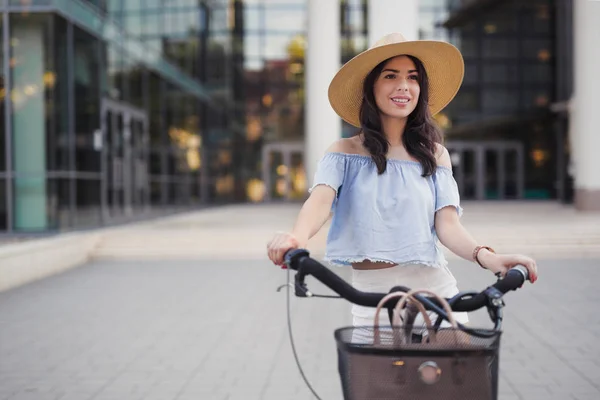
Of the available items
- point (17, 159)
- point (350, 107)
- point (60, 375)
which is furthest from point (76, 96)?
point (350, 107)

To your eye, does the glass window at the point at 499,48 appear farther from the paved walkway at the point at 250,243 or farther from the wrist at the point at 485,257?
the wrist at the point at 485,257

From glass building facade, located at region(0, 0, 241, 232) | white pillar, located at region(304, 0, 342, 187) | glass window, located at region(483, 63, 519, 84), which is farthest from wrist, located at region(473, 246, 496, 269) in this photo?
glass window, located at region(483, 63, 519, 84)

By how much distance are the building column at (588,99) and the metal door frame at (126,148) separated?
40.7ft

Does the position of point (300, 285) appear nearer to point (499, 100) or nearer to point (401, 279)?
point (401, 279)

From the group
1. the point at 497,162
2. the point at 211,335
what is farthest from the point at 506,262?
the point at 497,162

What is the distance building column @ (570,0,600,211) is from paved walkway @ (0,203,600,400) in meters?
10.2

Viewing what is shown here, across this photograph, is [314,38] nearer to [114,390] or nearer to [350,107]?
[114,390]

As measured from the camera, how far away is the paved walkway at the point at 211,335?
513 centimetres

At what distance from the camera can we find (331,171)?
249 centimetres

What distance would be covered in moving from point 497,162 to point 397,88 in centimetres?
3490

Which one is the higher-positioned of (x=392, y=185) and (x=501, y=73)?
(x=501, y=73)

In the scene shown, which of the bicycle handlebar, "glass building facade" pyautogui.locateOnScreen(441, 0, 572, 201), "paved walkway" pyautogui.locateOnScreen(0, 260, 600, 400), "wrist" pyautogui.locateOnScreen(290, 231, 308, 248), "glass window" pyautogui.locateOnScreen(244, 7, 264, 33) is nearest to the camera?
the bicycle handlebar

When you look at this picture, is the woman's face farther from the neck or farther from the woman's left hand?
the woman's left hand

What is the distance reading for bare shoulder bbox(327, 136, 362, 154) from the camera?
255 centimetres
